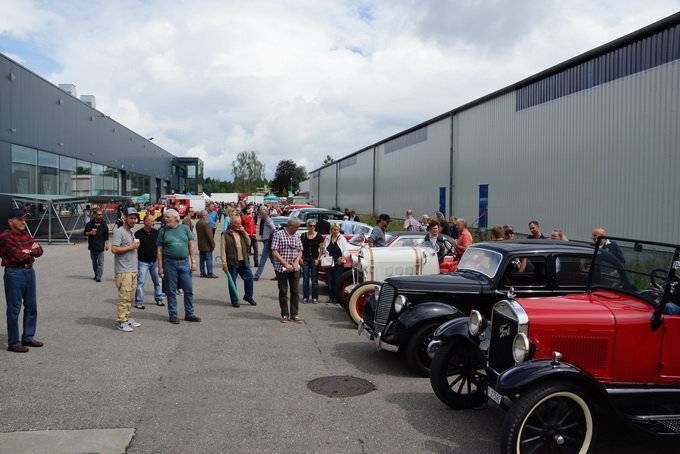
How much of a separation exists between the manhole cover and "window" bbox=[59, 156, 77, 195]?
3276cm

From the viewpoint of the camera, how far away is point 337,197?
6144 centimetres

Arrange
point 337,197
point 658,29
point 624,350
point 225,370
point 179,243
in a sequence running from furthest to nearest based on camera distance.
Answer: point 337,197
point 658,29
point 179,243
point 225,370
point 624,350

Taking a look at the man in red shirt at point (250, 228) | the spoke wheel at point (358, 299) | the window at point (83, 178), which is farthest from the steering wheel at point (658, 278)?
the window at point (83, 178)

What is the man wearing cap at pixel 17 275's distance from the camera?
7230mm

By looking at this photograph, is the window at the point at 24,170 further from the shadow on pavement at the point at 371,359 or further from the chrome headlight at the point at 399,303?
the chrome headlight at the point at 399,303

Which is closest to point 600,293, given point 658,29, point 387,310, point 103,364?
point 387,310

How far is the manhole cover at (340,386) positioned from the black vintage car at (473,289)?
67cm

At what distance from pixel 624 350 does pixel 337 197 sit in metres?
56.9

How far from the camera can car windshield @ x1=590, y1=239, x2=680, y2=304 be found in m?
4.94

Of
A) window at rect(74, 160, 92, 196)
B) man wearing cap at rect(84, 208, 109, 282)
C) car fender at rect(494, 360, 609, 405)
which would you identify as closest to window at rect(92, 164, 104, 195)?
window at rect(74, 160, 92, 196)

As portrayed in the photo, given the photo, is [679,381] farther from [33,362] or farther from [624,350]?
[33,362]

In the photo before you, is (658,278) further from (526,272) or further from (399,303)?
(399,303)

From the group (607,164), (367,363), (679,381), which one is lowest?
(367,363)

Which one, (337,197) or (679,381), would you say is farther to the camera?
(337,197)
